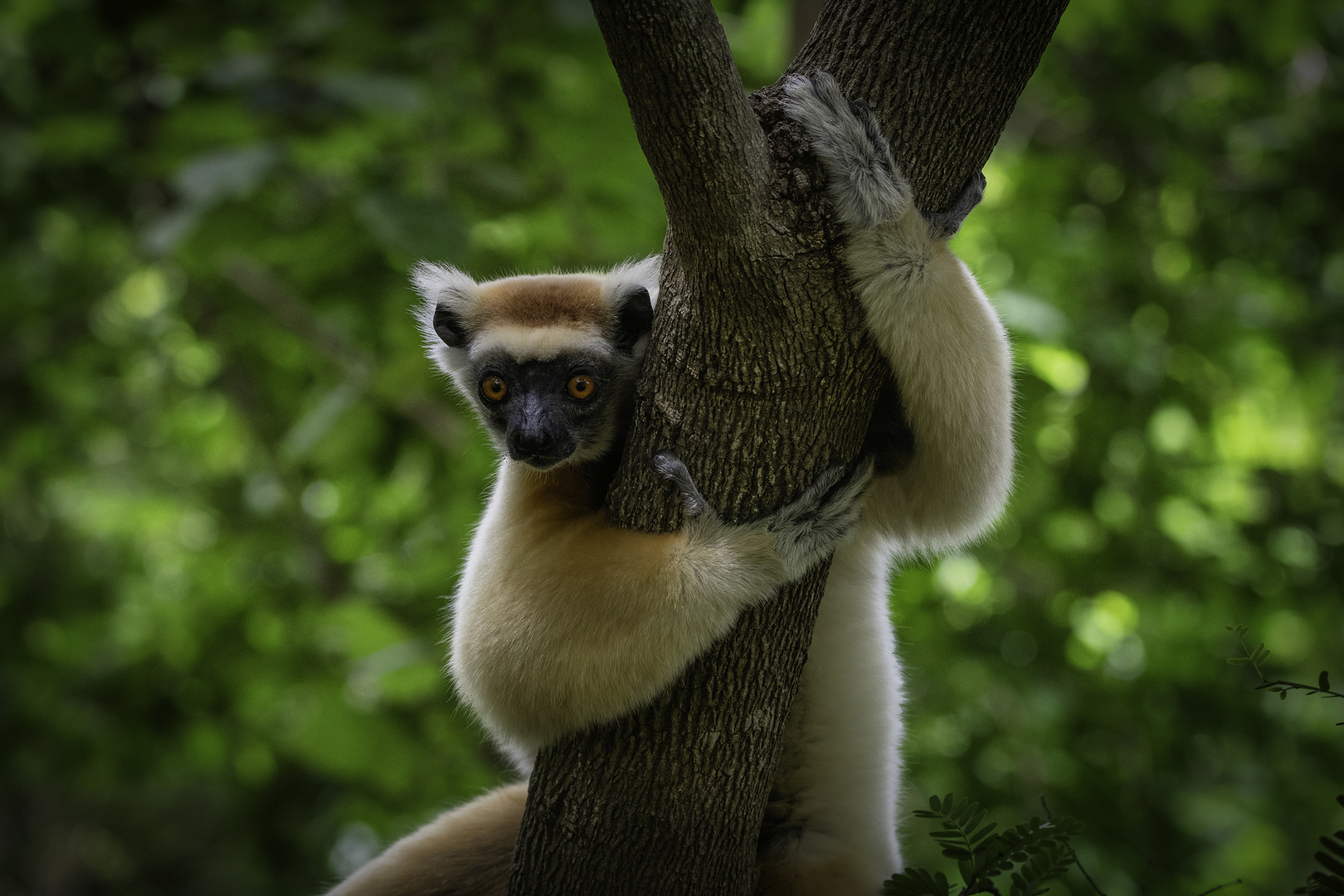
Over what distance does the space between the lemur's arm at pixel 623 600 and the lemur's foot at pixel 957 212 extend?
2.26 ft

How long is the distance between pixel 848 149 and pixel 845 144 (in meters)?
0.01

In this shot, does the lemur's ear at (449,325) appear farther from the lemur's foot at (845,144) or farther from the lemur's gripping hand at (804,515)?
the lemur's foot at (845,144)

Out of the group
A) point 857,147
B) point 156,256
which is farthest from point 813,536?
point 156,256

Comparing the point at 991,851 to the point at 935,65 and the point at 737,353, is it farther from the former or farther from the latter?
the point at 935,65

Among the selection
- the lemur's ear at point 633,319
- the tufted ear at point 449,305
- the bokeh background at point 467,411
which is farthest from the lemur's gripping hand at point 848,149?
the bokeh background at point 467,411

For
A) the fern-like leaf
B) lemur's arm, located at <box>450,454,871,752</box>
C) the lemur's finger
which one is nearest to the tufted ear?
lemur's arm, located at <box>450,454,871,752</box>

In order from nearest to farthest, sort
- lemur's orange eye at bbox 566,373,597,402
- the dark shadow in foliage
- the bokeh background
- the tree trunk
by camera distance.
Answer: the dark shadow in foliage < the tree trunk < lemur's orange eye at bbox 566,373,597,402 < the bokeh background

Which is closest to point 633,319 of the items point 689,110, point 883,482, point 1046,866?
point 883,482

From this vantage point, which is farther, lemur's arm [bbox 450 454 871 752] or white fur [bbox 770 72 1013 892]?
lemur's arm [bbox 450 454 871 752]

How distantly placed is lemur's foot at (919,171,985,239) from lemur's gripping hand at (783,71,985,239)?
179 millimetres

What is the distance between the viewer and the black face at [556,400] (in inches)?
126

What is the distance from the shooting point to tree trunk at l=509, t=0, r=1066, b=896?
2172 millimetres

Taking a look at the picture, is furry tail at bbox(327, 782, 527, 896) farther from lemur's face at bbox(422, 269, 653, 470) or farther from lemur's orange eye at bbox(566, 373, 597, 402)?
lemur's orange eye at bbox(566, 373, 597, 402)

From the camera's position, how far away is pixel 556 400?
3.36 metres
